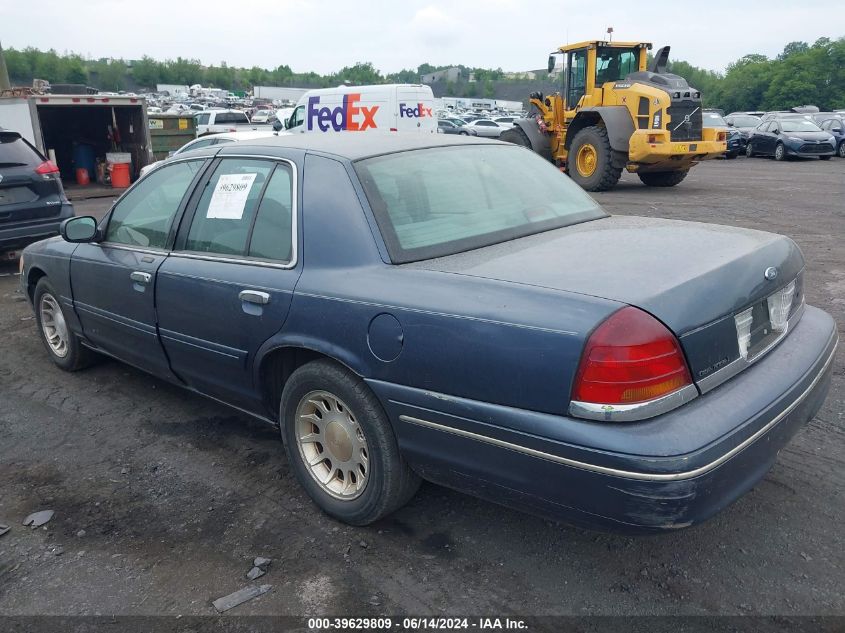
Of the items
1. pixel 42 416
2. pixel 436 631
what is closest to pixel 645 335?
pixel 436 631

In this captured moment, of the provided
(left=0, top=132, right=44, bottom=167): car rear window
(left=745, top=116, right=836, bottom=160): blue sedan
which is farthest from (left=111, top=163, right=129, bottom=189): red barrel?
(left=745, top=116, right=836, bottom=160): blue sedan

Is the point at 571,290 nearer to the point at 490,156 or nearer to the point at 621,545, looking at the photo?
the point at 621,545

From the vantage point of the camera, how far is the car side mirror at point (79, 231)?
4.36 meters

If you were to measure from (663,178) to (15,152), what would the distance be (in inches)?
536

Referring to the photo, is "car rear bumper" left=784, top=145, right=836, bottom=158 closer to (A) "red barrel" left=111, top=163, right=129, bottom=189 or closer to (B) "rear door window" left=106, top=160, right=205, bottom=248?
(A) "red barrel" left=111, top=163, right=129, bottom=189

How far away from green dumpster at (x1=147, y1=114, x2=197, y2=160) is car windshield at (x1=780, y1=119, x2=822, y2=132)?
19227mm

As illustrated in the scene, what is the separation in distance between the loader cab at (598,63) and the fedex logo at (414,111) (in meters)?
3.22

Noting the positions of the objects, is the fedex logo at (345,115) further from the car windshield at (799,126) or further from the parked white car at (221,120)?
the car windshield at (799,126)

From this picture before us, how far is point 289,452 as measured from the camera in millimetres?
3371

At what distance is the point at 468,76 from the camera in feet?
394

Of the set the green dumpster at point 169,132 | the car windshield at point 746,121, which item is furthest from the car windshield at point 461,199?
the car windshield at point 746,121

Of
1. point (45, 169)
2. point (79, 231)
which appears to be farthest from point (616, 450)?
point (45, 169)

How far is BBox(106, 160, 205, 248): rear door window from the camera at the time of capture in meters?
3.99

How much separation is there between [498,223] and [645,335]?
1.14m
